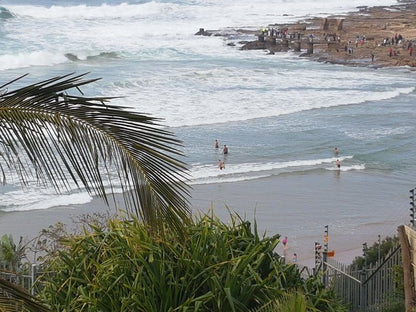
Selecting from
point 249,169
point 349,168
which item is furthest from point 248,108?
point 349,168

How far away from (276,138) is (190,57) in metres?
26.1

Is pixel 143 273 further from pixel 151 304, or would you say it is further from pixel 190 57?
pixel 190 57

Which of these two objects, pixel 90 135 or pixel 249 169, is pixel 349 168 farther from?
pixel 90 135

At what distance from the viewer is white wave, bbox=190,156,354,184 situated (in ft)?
84.0

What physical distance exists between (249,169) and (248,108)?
11744 millimetres

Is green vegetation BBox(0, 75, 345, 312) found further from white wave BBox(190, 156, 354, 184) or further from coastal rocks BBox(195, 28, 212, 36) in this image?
coastal rocks BBox(195, 28, 212, 36)

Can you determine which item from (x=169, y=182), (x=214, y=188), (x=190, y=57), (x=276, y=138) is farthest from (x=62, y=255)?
(x=190, y=57)

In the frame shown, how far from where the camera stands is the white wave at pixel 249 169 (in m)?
25.6

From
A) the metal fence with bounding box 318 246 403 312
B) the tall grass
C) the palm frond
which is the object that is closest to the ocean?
the metal fence with bounding box 318 246 403 312

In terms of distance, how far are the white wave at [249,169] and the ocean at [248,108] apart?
4cm

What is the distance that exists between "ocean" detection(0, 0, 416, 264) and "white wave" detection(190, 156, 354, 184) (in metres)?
0.04

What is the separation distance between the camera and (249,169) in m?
26.8

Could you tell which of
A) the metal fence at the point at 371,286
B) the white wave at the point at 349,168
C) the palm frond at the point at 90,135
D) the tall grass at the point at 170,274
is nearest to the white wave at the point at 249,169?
the white wave at the point at 349,168

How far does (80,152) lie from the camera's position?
4777mm
